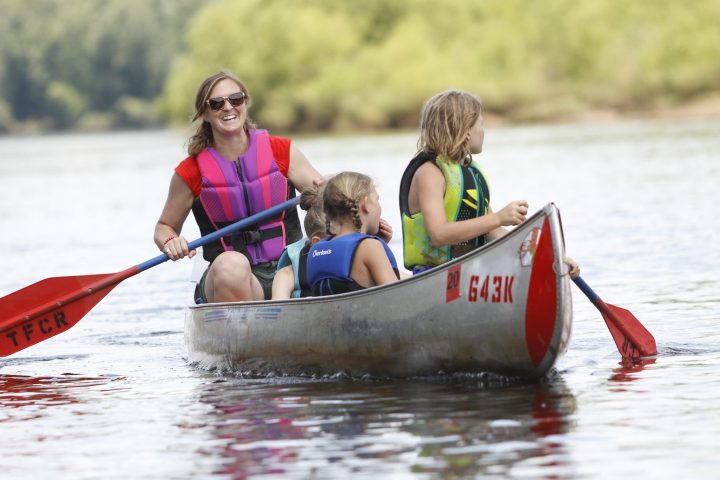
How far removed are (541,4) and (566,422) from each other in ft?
185

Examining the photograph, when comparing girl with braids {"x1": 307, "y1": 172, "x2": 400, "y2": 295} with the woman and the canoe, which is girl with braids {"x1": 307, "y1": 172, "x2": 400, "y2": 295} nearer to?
the canoe

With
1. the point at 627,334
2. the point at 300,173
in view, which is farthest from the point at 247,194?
the point at 627,334

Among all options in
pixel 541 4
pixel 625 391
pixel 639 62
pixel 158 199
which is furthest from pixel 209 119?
pixel 541 4

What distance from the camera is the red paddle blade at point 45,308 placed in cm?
853

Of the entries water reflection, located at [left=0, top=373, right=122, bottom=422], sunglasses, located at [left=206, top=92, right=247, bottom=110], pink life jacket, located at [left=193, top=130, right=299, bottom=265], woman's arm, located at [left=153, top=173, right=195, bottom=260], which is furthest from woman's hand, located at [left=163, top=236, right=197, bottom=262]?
water reflection, located at [left=0, top=373, right=122, bottom=422]

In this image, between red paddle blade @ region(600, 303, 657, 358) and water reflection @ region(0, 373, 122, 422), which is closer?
water reflection @ region(0, 373, 122, 422)

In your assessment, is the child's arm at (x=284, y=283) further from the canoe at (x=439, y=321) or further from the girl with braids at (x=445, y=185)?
the girl with braids at (x=445, y=185)

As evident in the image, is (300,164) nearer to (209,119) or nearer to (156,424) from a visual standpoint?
(209,119)

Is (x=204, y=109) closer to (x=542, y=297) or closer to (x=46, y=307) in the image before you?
(x=46, y=307)

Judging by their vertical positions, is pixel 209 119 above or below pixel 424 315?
above

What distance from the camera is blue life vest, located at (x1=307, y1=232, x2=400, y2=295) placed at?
22.3ft

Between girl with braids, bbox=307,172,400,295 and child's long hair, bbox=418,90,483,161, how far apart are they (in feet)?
1.18

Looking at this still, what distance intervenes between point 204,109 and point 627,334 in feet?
7.87

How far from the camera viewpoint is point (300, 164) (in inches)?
316
